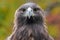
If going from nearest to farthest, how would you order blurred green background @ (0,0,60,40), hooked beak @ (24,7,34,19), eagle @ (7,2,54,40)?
hooked beak @ (24,7,34,19) → eagle @ (7,2,54,40) → blurred green background @ (0,0,60,40)

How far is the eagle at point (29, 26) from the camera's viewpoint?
932 cm

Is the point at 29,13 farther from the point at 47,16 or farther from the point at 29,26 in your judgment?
the point at 47,16

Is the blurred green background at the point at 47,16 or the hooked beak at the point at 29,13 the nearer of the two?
the hooked beak at the point at 29,13

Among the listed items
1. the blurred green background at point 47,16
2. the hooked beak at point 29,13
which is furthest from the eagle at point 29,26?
the blurred green background at point 47,16

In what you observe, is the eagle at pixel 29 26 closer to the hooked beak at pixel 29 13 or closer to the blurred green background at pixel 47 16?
the hooked beak at pixel 29 13

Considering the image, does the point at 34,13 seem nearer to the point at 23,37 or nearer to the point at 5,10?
the point at 23,37

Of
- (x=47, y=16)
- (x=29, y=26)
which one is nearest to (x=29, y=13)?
(x=29, y=26)

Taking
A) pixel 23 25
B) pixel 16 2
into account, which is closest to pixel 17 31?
pixel 23 25

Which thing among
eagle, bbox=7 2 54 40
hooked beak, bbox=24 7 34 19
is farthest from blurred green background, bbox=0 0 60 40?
hooked beak, bbox=24 7 34 19

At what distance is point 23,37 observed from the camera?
9.34m

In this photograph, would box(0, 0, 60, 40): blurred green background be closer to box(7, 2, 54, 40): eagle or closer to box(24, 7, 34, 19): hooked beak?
box(7, 2, 54, 40): eagle

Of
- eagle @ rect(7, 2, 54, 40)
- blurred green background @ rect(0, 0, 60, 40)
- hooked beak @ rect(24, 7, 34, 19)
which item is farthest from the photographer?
blurred green background @ rect(0, 0, 60, 40)

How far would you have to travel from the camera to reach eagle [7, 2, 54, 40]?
30.6 ft

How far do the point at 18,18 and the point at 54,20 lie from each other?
4.38 metres
